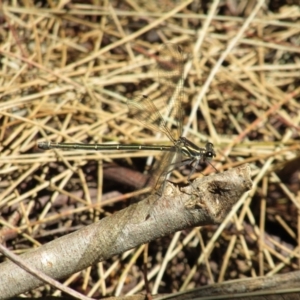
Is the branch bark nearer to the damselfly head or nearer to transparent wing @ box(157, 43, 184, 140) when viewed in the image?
the damselfly head

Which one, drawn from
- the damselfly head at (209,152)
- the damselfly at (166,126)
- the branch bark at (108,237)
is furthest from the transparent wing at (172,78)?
the branch bark at (108,237)

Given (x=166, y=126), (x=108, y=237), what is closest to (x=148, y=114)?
(x=166, y=126)

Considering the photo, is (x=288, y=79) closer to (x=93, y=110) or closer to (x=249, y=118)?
(x=249, y=118)

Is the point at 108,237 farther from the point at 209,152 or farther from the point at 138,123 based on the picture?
the point at 138,123

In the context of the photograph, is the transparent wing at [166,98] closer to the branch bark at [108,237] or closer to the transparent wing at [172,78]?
the transparent wing at [172,78]

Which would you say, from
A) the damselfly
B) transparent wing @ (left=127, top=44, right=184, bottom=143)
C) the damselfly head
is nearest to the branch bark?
the damselfly
